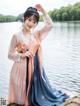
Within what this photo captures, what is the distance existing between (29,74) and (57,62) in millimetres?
3013

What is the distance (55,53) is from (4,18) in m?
1.64

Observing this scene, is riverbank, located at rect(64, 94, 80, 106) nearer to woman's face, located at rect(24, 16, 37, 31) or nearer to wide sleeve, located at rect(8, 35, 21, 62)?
wide sleeve, located at rect(8, 35, 21, 62)

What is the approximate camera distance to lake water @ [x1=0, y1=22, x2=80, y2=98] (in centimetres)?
438

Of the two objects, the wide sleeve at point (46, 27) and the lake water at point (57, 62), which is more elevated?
the wide sleeve at point (46, 27)

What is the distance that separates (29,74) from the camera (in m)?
2.91

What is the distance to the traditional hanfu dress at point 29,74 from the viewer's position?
286 centimetres

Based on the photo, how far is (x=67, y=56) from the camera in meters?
6.41

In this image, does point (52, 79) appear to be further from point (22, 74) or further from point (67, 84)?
point (22, 74)

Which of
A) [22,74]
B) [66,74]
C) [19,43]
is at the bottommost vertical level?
[66,74]

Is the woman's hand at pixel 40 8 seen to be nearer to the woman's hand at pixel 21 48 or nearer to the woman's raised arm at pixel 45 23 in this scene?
the woman's raised arm at pixel 45 23

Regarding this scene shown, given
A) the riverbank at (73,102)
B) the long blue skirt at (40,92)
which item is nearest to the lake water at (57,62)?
the long blue skirt at (40,92)

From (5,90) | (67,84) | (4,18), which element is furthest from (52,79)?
(4,18)

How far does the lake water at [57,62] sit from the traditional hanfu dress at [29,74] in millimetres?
169

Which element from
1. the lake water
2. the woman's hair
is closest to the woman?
the woman's hair
